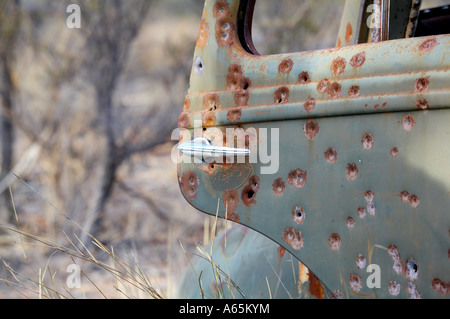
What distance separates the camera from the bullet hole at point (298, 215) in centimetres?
164

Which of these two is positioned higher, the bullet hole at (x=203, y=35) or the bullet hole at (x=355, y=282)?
the bullet hole at (x=203, y=35)

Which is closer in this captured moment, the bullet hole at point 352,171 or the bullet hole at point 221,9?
the bullet hole at point 352,171

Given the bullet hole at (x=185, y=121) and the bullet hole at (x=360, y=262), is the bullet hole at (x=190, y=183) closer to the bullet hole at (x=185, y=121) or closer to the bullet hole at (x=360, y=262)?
the bullet hole at (x=185, y=121)

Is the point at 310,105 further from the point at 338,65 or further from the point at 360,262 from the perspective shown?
the point at 360,262

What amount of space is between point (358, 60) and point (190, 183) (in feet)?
2.00

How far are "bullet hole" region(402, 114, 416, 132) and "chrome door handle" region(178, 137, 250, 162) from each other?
44 centimetres

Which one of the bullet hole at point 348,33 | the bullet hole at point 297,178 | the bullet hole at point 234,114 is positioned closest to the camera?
the bullet hole at point 297,178

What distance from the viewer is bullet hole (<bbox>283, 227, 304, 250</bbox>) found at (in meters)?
1.64

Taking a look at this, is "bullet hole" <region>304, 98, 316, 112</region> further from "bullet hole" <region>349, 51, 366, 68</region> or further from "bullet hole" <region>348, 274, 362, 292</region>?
"bullet hole" <region>348, 274, 362, 292</region>

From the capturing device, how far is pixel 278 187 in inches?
66.1

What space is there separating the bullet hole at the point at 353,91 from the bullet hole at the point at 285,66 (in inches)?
8.2

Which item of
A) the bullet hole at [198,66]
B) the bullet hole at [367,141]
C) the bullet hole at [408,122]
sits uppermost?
the bullet hole at [198,66]

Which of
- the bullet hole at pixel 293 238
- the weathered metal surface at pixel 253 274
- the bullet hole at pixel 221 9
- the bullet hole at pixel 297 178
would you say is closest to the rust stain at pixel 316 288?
the weathered metal surface at pixel 253 274
